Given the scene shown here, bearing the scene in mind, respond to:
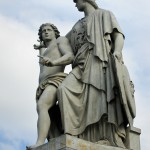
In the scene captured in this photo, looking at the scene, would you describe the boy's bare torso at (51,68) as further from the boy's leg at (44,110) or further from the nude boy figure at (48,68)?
the boy's leg at (44,110)

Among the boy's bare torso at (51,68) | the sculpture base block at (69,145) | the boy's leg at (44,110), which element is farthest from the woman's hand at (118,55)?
the sculpture base block at (69,145)

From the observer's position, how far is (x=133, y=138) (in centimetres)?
1066

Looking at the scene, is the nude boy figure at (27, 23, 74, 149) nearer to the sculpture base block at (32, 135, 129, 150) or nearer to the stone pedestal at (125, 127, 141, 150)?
the sculpture base block at (32, 135, 129, 150)

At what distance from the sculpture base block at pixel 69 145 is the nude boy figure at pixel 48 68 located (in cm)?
40

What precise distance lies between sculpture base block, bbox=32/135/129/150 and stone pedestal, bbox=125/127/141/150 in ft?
2.16

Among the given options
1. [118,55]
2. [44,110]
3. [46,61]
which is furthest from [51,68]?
[118,55]

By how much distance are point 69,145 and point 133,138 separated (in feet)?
5.71

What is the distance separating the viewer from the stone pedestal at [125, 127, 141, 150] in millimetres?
10395

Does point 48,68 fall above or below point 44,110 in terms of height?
above

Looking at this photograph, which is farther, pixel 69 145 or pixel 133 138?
A: pixel 133 138

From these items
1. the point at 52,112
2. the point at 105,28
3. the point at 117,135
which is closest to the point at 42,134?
the point at 52,112

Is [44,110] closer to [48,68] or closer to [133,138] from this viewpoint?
[48,68]

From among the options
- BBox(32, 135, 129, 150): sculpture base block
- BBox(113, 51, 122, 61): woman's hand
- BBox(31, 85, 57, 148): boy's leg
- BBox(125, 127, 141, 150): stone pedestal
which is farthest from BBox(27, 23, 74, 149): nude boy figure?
BBox(125, 127, 141, 150): stone pedestal

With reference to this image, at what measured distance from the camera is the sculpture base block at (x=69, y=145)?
947cm
